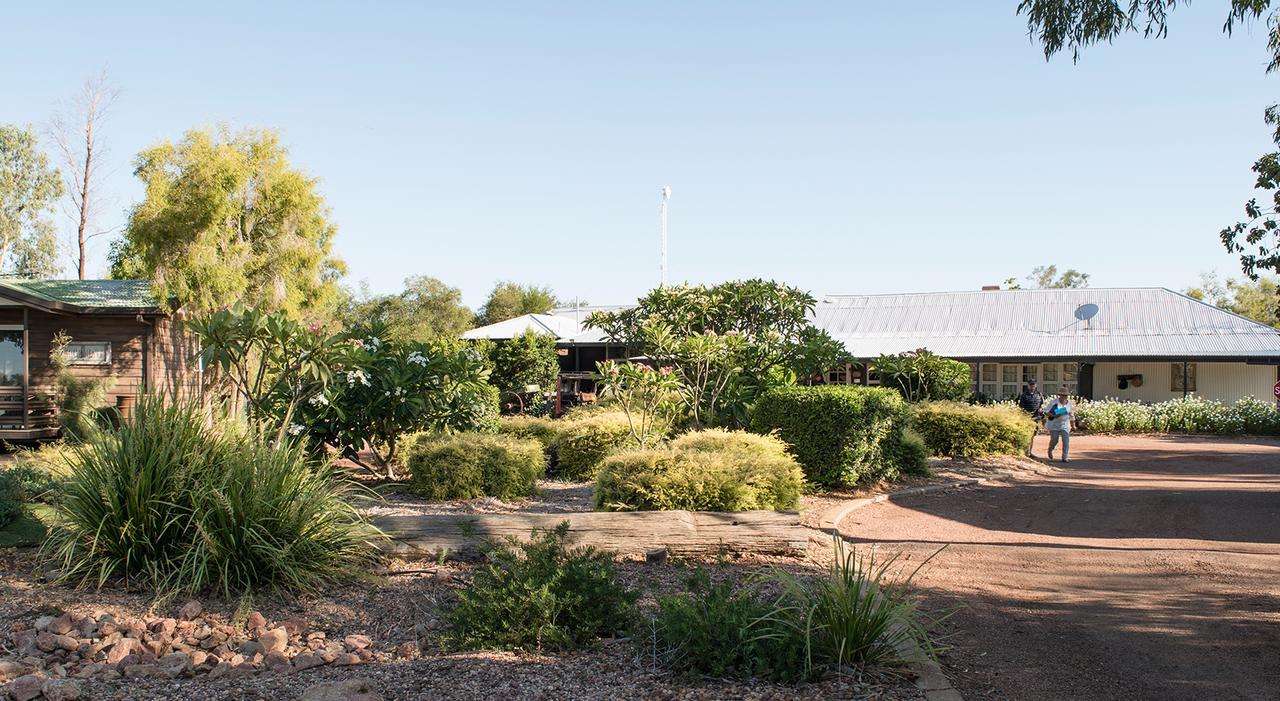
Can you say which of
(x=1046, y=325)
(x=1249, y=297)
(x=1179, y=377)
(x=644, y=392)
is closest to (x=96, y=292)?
(x=644, y=392)

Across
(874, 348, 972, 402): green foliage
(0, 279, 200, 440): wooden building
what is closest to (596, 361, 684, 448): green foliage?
(874, 348, 972, 402): green foliage

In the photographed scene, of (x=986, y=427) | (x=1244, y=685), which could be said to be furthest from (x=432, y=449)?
(x=986, y=427)

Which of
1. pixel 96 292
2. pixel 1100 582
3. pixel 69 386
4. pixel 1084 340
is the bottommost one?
pixel 1100 582

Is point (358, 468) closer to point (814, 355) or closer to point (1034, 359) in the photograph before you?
point (814, 355)

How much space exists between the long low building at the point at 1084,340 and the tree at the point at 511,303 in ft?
78.0

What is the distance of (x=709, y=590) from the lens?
4426 mm

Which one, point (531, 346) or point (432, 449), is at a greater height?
point (531, 346)

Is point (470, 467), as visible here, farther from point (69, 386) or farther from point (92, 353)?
point (92, 353)

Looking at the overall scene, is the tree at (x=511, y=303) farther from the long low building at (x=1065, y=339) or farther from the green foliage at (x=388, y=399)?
the green foliage at (x=388, y=399)

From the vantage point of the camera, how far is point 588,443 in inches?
420

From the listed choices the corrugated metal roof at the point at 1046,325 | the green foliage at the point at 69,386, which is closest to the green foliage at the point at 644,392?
the green foliage at the point at 69,386

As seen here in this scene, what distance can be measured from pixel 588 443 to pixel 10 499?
19.0ft

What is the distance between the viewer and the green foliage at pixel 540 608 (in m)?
4.32

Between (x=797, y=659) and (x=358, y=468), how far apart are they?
7780 mm
